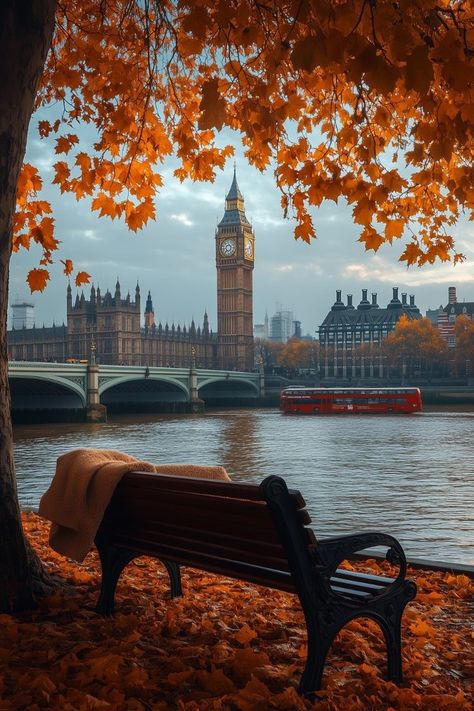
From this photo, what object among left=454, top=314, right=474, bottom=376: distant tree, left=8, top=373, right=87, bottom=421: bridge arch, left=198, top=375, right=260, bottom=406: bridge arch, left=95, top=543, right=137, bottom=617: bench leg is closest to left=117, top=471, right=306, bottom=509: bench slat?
left=95, top=543, right=137, bottom=617: bench leg

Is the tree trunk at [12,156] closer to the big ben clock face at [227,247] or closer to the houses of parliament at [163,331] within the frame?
the houses of parliament at [163,331]

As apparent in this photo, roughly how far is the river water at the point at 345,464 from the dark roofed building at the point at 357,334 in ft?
234

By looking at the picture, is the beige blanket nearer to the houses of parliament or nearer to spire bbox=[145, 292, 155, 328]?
the houses of parliament

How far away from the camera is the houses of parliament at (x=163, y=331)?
316 feet

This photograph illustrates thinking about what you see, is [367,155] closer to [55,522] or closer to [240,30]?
[240,30]

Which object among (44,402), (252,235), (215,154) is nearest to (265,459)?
(215,154)

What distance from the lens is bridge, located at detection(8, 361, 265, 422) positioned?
40969 millimetres

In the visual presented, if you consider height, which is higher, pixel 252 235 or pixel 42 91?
pixel 252 235

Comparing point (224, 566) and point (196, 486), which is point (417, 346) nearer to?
point (224, 566)

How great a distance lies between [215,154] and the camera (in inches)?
247

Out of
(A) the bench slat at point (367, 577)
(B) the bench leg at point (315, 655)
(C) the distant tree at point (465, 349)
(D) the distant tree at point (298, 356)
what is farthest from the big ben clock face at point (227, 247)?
(B) the bench leg at point (315, 655)

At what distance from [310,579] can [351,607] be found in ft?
0.78

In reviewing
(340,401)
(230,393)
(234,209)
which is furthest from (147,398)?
(234,209)

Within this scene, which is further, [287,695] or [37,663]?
[37,663]
